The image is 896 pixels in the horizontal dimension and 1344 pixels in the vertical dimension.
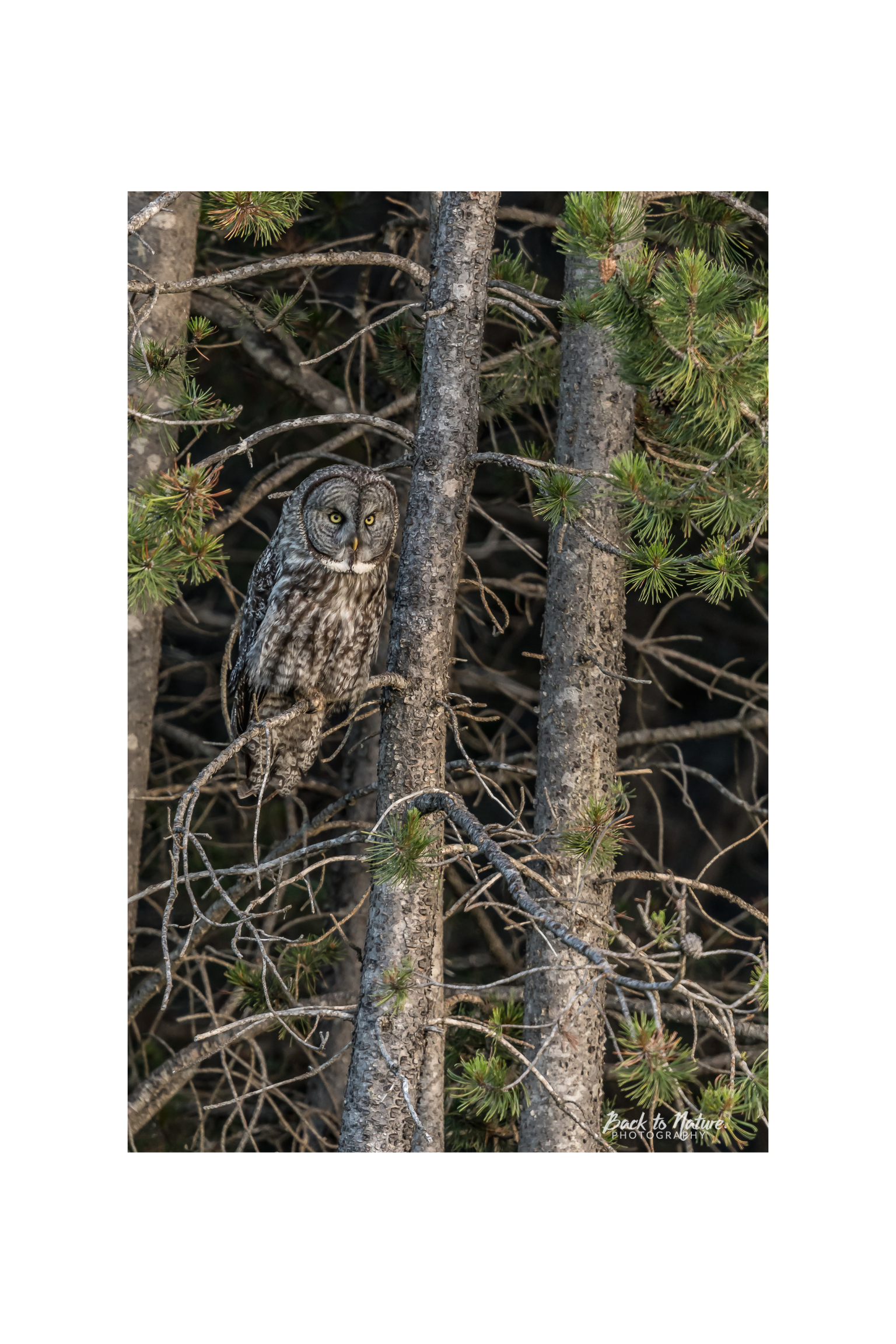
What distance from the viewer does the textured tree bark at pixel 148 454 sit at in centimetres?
292

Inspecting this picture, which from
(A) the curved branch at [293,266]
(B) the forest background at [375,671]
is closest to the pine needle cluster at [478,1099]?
(B) the forest background at [375,671]

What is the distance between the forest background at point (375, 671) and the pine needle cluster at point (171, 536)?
0.04ft

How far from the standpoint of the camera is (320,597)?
259 centimetres

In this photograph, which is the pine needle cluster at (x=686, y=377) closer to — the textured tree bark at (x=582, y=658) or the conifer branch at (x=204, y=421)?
the textured tree bark at (x=582, y=658)

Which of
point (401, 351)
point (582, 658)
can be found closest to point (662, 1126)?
point (582, 658)

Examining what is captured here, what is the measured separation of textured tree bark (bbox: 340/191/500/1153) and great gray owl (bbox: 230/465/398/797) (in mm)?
255

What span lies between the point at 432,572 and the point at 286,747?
76cm

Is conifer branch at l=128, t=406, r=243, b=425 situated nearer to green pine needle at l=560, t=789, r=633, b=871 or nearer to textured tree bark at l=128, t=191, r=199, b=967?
textured tree bark at l=128, t=191, r=199, b=967

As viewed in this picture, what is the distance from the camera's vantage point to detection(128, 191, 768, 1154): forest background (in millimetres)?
2453

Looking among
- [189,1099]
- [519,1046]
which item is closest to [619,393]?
[519,1046]

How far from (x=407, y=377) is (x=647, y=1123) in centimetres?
199

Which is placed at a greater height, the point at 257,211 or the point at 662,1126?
the point at 257,211

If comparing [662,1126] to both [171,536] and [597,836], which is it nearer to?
[597,836]

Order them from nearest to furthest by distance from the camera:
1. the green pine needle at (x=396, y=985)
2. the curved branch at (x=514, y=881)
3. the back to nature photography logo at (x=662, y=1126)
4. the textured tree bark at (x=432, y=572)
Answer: the curved branch at (x=514, y=881) < the back to nature photography logo at (x=662, y=1126) < the green pine needle at (x=396, y=985) < the textured tree bark at (x=432, y=572)
